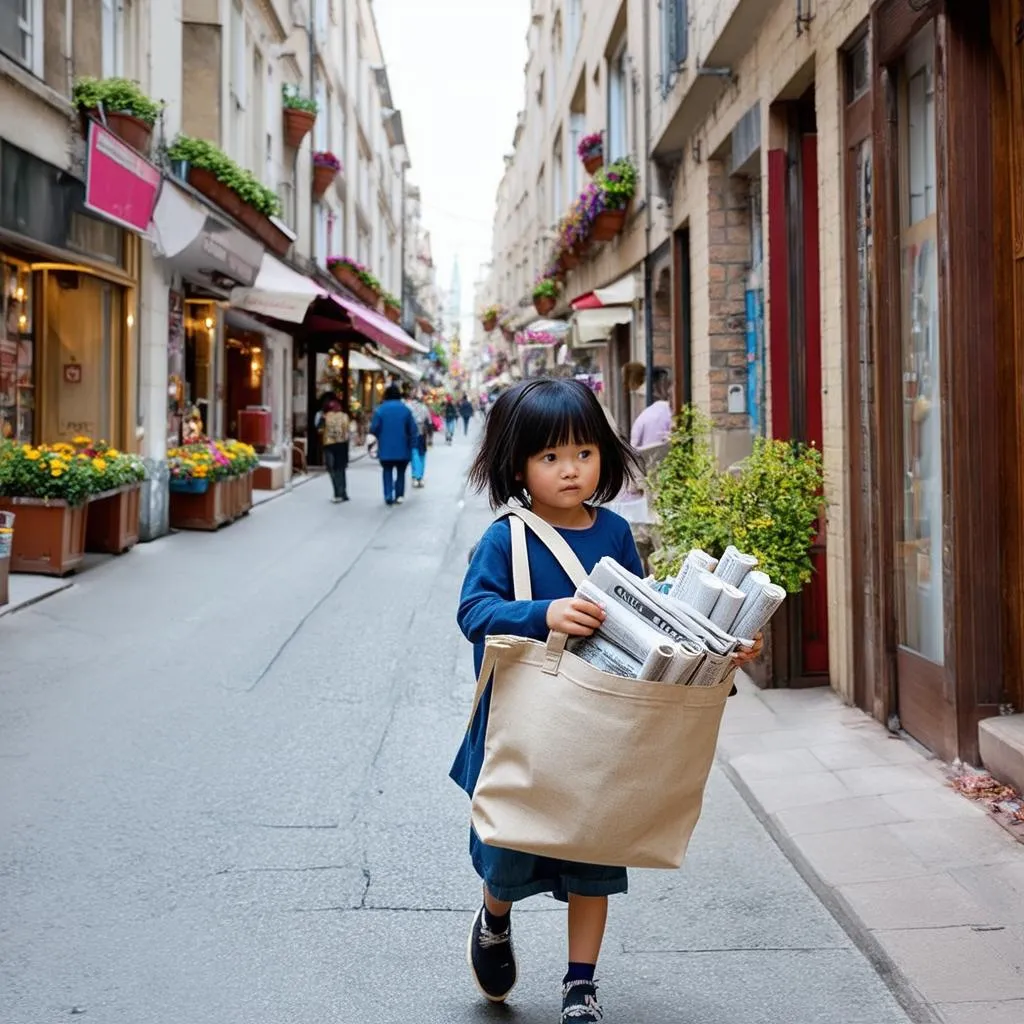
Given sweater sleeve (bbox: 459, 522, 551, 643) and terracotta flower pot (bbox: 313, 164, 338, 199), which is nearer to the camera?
sweater sleeve (bbox: 459, 522, 551, 643)

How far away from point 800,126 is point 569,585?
552 cm

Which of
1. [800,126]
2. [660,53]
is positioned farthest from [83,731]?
[660,53]

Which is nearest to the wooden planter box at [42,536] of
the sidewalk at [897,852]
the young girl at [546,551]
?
the sidewalk at [897,852]

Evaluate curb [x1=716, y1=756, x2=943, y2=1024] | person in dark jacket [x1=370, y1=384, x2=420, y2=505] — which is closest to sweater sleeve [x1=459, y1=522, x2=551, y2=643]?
curb [x1=716, y1=756, x2=943, y2=1024]

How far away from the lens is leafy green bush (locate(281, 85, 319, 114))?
2166 centimetres

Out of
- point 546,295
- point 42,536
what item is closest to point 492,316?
point 546,295

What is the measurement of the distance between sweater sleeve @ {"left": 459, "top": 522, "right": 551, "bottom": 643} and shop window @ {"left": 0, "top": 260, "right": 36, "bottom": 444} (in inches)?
383

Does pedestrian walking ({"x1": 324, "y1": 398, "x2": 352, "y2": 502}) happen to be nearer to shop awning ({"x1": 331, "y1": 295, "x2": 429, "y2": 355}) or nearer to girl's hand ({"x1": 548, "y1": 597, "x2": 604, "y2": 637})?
shop awning ({"x1": 331, "y1": 295, "x2": 429, "y2": 355})

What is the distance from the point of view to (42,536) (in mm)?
10297

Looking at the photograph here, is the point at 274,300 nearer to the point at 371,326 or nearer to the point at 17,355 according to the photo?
the point at 371,326

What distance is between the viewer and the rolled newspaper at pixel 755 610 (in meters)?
2.55

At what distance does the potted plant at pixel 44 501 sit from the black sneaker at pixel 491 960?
7921mm

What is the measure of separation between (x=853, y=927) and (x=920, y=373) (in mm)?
2820

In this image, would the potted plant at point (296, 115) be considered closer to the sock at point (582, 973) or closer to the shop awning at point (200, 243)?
the shop awning at point (200, 243)
